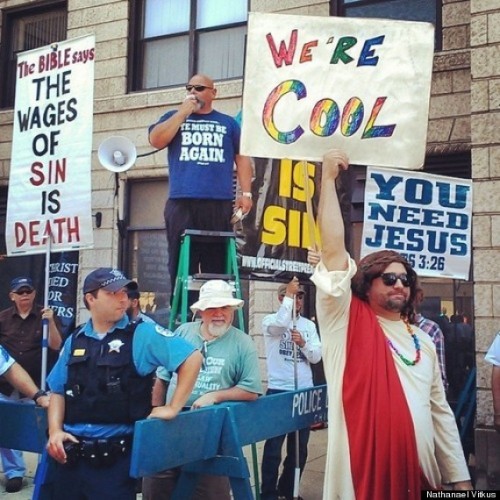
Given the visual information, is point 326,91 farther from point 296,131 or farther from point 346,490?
point 346,490

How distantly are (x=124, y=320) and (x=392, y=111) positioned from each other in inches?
72.1

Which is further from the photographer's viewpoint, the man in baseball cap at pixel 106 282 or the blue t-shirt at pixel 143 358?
the man in baseball cap at pixel 106 282

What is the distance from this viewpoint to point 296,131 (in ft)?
11.6

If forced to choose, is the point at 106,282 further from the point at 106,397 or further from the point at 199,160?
the point at 199,160

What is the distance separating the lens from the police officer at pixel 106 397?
119 inches

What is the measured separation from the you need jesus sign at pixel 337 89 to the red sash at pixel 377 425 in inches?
45.8

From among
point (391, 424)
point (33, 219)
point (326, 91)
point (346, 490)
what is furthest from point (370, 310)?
point (33, 219)

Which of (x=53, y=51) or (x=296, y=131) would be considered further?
(x=53, y=51)

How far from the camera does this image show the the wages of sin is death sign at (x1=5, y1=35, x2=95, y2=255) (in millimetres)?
5570

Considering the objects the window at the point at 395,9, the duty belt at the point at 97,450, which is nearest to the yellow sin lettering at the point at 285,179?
the duty belt at the point at 97,450

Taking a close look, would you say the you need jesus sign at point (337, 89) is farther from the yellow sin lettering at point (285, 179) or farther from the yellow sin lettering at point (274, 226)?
the yellow sin lettering at point (285, 179)

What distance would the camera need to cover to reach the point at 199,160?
4684 millimetres

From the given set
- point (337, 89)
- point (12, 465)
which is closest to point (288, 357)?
point (12, 465)

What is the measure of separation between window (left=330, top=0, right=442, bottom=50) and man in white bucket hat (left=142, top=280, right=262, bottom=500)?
618 cm
